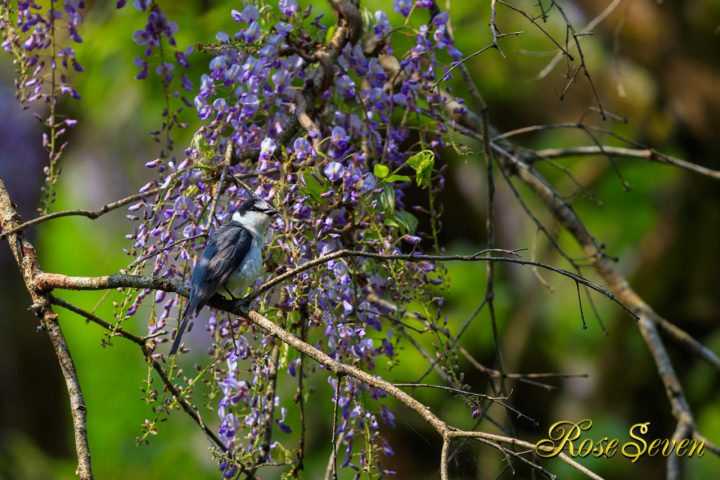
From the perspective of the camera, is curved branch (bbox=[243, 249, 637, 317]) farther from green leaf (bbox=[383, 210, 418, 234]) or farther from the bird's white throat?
the bird's white throat

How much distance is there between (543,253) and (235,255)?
323 cm

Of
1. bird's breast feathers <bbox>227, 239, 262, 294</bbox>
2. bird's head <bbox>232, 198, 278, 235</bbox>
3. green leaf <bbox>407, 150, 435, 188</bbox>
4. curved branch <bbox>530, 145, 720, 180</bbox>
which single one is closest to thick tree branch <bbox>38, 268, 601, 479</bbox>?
bird's head <bbox>232, 198, 278, 235</bbox>

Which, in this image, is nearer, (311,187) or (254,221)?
(311,187)

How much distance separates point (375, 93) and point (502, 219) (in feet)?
15.5

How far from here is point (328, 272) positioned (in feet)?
7.59

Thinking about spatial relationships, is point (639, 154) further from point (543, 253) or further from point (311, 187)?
point (543, 253)

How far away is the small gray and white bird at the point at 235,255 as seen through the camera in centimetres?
273

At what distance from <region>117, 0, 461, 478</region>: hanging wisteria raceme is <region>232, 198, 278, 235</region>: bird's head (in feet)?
0.30

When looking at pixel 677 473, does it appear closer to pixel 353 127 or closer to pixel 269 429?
pixel 269 429

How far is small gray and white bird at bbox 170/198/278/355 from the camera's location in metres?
2.73

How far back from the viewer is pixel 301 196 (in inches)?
88.7

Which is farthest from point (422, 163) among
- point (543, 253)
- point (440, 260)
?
point (543, 253)

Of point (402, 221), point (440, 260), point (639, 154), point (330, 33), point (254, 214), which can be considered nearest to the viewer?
point (440, 260)

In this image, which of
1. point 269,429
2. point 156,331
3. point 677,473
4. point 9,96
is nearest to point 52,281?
point 156,331
